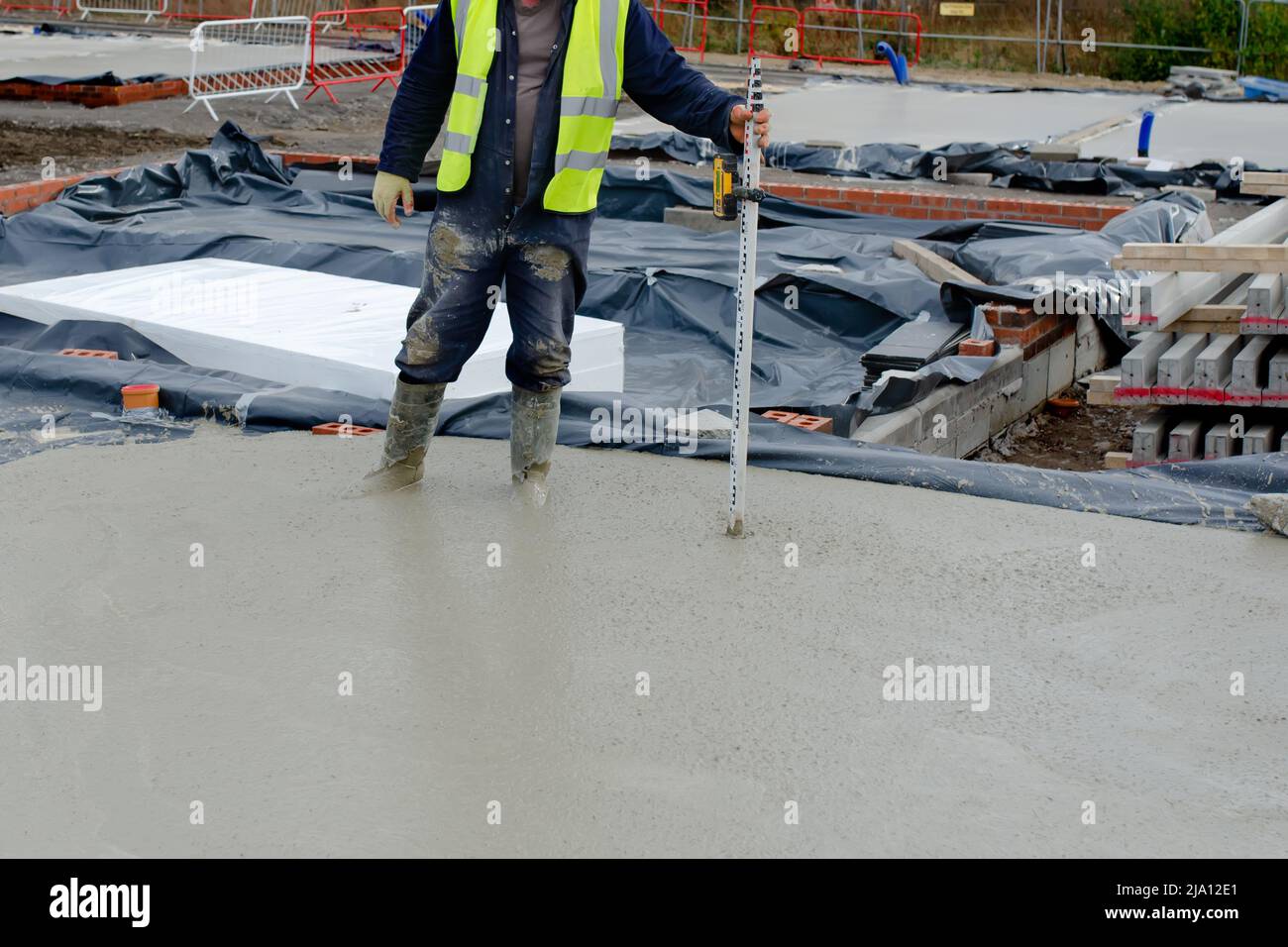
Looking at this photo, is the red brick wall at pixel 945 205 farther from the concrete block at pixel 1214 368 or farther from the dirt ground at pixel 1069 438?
the concrete block at pixel 1214 368

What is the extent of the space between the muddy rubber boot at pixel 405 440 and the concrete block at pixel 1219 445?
344 centimetres

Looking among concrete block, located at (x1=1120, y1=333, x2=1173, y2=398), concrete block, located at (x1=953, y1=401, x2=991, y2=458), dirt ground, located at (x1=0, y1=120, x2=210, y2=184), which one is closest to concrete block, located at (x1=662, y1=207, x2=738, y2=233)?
concrete block, located at (x1=953, y1=401, x2=991, y2=458)

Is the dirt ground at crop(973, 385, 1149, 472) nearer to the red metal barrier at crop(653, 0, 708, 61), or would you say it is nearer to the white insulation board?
the white insulation board

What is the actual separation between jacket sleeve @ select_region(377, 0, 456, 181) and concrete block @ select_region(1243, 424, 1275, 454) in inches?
147

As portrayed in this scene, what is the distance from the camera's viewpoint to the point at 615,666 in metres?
3.87

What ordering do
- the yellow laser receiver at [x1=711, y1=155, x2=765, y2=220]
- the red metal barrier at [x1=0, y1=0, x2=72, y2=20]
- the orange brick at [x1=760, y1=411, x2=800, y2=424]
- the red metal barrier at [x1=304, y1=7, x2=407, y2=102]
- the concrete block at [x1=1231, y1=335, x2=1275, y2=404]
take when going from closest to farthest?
the yellow laser receiver at [x1=711, y1=155, x2=765, y2=220], the orange brick at [x1=760, y1=411, x2=800, y2=424], the concrete block at [x1=1231, y1=335, x2=1275, y2=404], the red metal barrier at [x1=304, y1=7, x2=407, y2=102], the red metal barrier at [x1=0, y1=0, x2=72, y2=20]

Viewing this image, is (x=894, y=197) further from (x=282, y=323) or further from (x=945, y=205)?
(x=282, y=323)

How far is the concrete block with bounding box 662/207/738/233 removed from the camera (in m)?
10.4

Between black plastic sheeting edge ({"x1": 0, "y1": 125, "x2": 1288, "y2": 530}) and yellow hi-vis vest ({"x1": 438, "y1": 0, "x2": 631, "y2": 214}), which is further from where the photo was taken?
black plastic sheeting edge ({"x1": 0, "y1": 125, "x2": 1288, "y2": 530})

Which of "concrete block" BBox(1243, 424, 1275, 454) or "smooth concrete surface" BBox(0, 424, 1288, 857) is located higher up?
"concrete block" BBox(1243, 424, 1275, 454)

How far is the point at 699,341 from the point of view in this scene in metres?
7.94

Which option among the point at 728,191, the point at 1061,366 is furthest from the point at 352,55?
the point at 728,191

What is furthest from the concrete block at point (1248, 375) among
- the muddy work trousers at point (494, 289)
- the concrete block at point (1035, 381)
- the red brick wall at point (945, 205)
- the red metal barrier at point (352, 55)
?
the red metal barrier at point (352, 55)

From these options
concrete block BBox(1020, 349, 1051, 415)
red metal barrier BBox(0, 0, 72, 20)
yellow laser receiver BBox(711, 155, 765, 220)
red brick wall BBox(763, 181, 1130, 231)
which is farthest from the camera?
red metal barrier BBox(0, 0, 72, 20)
